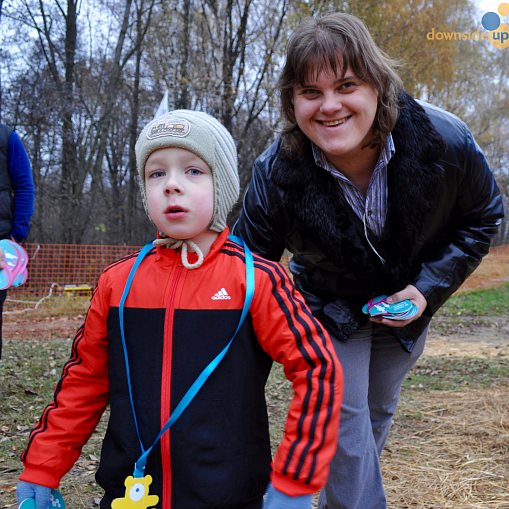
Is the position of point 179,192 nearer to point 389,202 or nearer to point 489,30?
point 389,202

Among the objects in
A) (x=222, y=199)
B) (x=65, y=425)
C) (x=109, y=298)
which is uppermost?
(x=222, y=199)

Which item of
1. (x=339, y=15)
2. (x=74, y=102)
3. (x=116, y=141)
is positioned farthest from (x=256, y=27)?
(x=339, y=15)

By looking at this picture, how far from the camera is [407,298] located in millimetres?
2271

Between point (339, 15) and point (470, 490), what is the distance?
2.79m

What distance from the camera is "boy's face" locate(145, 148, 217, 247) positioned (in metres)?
1.72

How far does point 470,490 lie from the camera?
3.21 metres

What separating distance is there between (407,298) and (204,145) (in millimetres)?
1114

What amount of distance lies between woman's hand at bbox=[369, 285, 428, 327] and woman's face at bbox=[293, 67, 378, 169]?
2.13ft

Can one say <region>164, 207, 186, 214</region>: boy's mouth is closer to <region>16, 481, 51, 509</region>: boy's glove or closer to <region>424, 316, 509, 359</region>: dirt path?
<region>16, 481, 51, 509</region>: boy's glove

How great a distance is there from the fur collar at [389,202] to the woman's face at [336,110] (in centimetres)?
16

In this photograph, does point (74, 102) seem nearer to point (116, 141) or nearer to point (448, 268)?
point (116, 141)

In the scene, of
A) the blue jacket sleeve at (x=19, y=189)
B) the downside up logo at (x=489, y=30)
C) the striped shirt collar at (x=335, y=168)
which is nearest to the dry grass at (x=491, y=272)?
the downside up logo at (x=489, y=30)

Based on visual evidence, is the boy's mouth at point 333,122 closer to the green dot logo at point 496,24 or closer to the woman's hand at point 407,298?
the woman's hand at point 407,298

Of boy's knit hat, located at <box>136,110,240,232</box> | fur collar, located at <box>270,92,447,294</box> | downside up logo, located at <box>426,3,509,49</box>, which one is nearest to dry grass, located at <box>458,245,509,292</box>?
downside up logo, located at <box>426,3,509,49</box>
